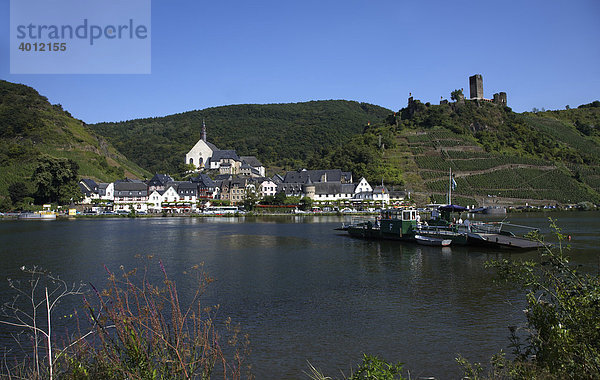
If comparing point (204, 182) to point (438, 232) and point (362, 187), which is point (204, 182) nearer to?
point (362, 187)

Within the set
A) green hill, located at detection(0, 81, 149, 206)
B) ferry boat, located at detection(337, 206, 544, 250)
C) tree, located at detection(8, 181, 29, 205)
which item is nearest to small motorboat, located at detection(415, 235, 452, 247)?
ferry boat, located at detection(337, 206, 544, 250)

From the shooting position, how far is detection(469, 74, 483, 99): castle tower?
14400 centimetres

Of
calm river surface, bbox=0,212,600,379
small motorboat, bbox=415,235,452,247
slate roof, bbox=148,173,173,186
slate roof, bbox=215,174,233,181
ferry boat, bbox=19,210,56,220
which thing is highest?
slate roof, bbox=215,174,233,181

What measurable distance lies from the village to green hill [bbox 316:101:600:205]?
7.44 meters

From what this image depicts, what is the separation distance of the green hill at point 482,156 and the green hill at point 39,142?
6192cm

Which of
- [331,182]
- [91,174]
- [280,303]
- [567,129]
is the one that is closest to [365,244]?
[280,303]

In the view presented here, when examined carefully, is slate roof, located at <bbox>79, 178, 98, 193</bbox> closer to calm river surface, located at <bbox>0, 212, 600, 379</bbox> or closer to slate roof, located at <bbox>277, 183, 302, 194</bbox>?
slate roof, located at <bbox>277, 183, 302, 194</bbox>

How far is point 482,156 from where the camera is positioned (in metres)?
113

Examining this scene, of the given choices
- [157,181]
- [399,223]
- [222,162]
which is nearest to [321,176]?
[222,162]

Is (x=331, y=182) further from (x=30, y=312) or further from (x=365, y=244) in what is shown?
(x=30, y=312)

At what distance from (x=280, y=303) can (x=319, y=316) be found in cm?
250

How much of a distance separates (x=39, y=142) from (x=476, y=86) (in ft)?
416

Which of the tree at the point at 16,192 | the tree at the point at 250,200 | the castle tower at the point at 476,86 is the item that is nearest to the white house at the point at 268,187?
the tree at the point at 250,200

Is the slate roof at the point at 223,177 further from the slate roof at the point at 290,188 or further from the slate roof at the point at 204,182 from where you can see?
the slate roof at the point at 290,188
